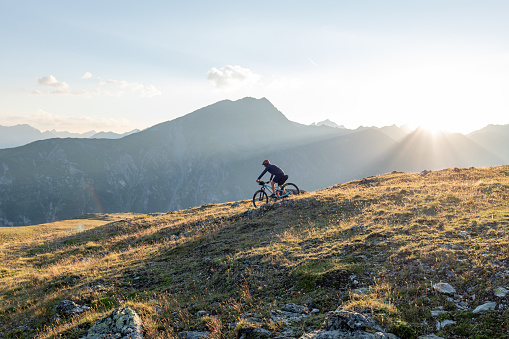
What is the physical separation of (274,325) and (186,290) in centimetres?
588

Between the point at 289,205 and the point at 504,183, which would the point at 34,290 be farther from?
the point at 504,183

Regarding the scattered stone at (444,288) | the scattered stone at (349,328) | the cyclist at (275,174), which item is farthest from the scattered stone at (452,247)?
the cyclist at (275,174)

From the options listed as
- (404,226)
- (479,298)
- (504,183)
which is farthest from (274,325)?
(504,183)

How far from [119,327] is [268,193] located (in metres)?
19.9

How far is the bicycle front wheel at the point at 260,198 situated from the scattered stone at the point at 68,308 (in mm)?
17567

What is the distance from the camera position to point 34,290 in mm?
14383

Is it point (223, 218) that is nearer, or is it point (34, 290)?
point (34, 290)

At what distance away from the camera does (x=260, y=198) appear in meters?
27.6

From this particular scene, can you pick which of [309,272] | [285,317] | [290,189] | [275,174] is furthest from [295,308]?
[290,189]

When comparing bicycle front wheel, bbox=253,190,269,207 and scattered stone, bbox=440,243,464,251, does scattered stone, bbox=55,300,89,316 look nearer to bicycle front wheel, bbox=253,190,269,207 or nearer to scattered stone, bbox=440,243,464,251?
scattered stone, bbox=440,243,464,251

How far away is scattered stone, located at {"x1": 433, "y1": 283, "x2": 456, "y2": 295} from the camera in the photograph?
7.03 metres

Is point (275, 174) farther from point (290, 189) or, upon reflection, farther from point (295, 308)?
point (295, 308)

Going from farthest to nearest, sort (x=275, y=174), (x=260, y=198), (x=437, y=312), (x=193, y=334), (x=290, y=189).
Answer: (x=290, y=189) → (x=260, y=198) → (x=275, y=174) → (x=193, y=334) → (x=437, y=312)

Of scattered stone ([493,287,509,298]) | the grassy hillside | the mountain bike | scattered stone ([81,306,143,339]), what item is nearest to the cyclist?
the mountain bike
